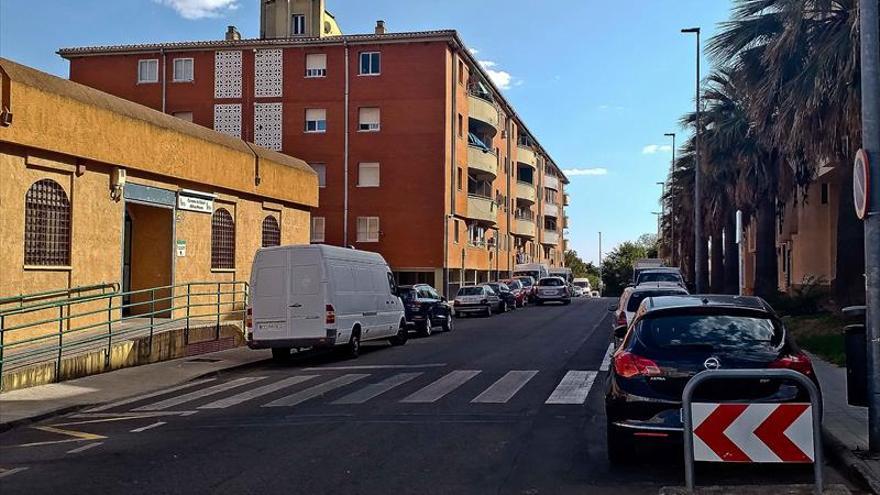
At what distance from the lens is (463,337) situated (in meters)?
24.7

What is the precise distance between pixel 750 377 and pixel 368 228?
3865 cm

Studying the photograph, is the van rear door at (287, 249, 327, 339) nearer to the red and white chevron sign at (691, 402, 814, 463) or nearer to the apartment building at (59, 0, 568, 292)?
the red and white chevron sign at (691, 402, 814, 463)

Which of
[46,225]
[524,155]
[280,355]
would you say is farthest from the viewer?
[524,155]

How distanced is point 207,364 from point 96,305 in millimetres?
3442

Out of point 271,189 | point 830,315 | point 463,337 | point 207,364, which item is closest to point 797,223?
point 830,315

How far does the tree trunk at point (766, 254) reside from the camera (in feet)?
95.8

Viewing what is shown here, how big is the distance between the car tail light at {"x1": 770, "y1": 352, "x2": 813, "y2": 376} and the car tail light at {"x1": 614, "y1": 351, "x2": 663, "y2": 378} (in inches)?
40.1

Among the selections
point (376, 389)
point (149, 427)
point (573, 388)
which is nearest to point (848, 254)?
point (573, 388)

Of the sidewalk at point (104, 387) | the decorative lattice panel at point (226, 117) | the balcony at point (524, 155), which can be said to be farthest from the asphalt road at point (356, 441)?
the balcony at point (524, 155)

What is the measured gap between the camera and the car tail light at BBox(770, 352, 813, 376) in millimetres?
7469

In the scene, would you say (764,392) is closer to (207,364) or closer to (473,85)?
(207,364)

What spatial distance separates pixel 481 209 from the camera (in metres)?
51.0

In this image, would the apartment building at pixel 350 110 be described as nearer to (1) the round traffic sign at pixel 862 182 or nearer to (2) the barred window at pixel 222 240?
(2) the barred window at pixel 222 240

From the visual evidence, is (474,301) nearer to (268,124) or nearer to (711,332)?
(268,124)
